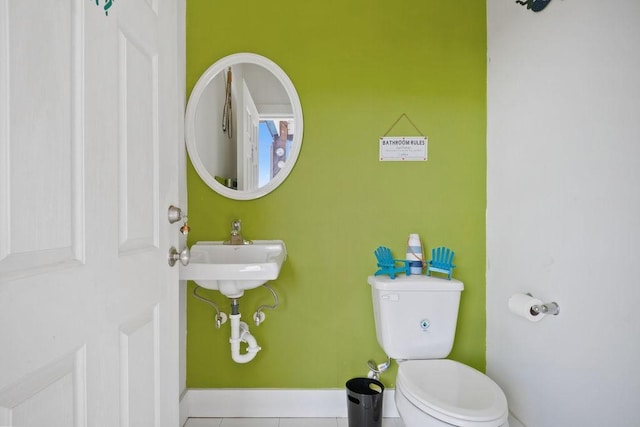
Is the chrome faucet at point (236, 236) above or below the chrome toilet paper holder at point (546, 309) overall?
above

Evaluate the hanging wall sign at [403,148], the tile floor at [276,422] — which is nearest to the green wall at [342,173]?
the hanging wall sign at [403,148]

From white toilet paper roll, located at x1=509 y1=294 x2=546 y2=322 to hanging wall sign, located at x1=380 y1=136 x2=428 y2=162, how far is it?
77 cm

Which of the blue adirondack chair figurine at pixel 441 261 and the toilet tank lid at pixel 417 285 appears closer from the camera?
the toilet tank lid at pixel 417 285

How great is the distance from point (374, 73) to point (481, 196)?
0.81m

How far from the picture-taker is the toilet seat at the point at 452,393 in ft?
3.68

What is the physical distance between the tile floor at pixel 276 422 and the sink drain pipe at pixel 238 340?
32cm

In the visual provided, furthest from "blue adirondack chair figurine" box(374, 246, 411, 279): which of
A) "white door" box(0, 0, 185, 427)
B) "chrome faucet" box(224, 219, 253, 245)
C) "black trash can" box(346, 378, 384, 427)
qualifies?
"white door" box(0, 0, 185, 427)

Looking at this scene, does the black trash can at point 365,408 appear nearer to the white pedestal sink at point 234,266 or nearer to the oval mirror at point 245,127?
the white pedestal sink at point 234,266

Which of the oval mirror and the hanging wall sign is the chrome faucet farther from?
the hanging wall sign

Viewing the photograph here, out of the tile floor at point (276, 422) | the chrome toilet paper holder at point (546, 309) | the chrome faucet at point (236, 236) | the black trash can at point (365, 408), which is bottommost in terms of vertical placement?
the tile floor at point (276, 422)

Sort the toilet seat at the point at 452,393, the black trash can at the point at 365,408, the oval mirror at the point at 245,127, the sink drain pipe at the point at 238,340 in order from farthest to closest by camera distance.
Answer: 1. the oval mirror at the point at 245,127
2. the sink drain pipe at the point at 238,340
3. the black trash can at the point at 365,408
4. the toilet seat at the point at 452,393

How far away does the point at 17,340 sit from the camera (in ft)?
1.80

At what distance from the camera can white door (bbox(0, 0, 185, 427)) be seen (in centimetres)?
56

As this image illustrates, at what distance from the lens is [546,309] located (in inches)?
51.0
